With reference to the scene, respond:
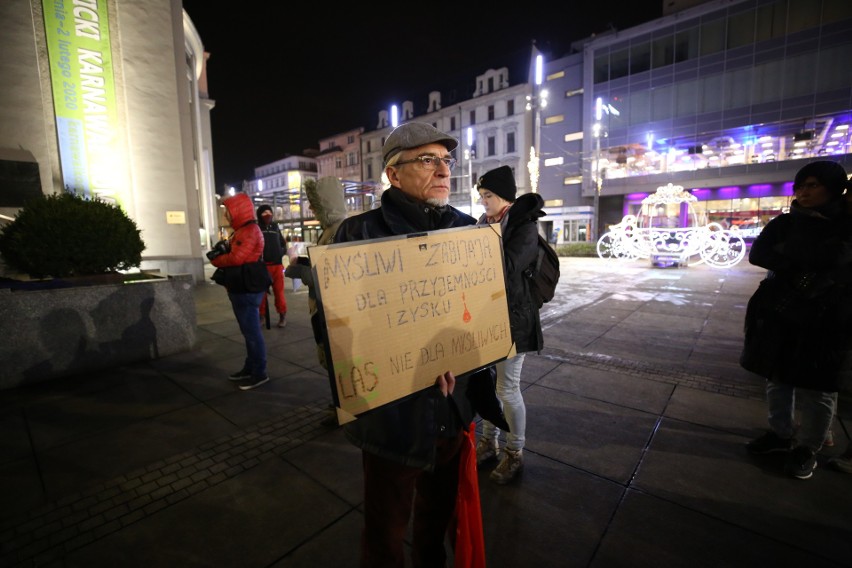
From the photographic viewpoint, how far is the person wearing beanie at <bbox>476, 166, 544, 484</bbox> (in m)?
2.47

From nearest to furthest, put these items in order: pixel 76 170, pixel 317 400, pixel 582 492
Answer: pixel 582 492 < pixel 317 400 < pixel 76 170

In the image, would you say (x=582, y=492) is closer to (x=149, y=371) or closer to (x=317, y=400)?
(x=317, y=400)

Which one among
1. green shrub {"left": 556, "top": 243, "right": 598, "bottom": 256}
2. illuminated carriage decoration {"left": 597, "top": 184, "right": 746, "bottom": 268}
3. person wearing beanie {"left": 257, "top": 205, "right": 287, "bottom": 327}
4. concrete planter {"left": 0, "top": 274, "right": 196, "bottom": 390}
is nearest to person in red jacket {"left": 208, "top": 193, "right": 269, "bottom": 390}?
concrete planter {"left": 0, "top": 274, "right": 196, "bottom": 390}

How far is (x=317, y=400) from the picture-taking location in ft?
13.2

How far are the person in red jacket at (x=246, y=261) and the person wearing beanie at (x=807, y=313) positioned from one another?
4.54 m

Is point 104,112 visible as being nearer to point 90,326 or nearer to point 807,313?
point 90,326

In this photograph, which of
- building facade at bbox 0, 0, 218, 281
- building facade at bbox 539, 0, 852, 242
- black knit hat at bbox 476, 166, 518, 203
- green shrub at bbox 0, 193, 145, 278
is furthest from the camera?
building facade at bbox 539, 0, 852, 242

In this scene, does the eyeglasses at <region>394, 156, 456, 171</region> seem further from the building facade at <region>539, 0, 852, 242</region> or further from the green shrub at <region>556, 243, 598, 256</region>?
the building facade at <region>539, 0, 852, 242</region>

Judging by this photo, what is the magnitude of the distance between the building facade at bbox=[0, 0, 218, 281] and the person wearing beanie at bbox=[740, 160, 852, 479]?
36.8ft

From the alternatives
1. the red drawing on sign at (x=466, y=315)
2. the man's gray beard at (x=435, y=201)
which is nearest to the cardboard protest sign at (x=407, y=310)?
the red drawing on sign at (x=466, y=315)

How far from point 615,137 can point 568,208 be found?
6.81 m

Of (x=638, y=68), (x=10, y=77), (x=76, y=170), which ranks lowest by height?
(x=76, y=170)

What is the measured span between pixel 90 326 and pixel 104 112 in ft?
26.1

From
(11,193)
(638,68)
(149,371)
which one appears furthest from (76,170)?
(638,68)
